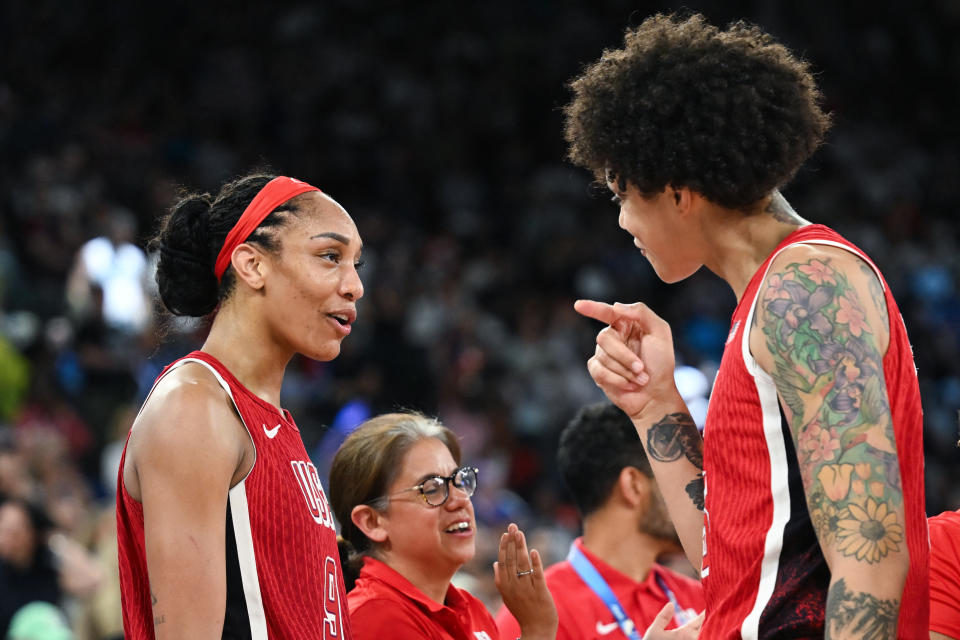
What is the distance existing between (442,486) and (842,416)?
1878 millimetres

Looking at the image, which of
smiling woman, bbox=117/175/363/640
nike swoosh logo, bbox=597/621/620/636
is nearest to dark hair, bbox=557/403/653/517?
nike swoosh logo, bbox=597/621/620/636

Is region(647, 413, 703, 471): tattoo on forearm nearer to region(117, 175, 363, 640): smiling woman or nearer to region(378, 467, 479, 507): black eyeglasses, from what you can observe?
region(117, 175, 363, 640): smiling woman

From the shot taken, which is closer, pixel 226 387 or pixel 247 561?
pixel 247 561

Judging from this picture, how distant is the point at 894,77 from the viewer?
1561 centimetres

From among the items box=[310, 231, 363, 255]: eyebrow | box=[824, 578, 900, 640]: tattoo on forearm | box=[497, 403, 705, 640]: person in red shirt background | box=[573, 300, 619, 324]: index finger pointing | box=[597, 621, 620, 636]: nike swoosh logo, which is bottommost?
box=[597, 621, 620, 636]: nike swoosh logo

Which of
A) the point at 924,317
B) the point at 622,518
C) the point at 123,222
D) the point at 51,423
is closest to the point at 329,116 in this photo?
the point at 123,222

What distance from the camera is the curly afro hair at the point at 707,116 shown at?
2.54m

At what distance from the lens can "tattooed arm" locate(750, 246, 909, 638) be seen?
84.7 inches

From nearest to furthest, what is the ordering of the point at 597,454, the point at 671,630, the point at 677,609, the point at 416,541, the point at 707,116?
the point at 707,116, the point at 671,630, the point at 416,541, the point at 677,609, the point at 597,454

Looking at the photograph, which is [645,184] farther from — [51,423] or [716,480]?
[51,423]

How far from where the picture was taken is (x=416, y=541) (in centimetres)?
379

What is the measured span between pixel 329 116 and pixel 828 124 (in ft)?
40.8

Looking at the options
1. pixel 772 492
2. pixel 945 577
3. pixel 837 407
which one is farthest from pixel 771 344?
pixel 945 577

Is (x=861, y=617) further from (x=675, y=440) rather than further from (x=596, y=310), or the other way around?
(x=596, y=310)
